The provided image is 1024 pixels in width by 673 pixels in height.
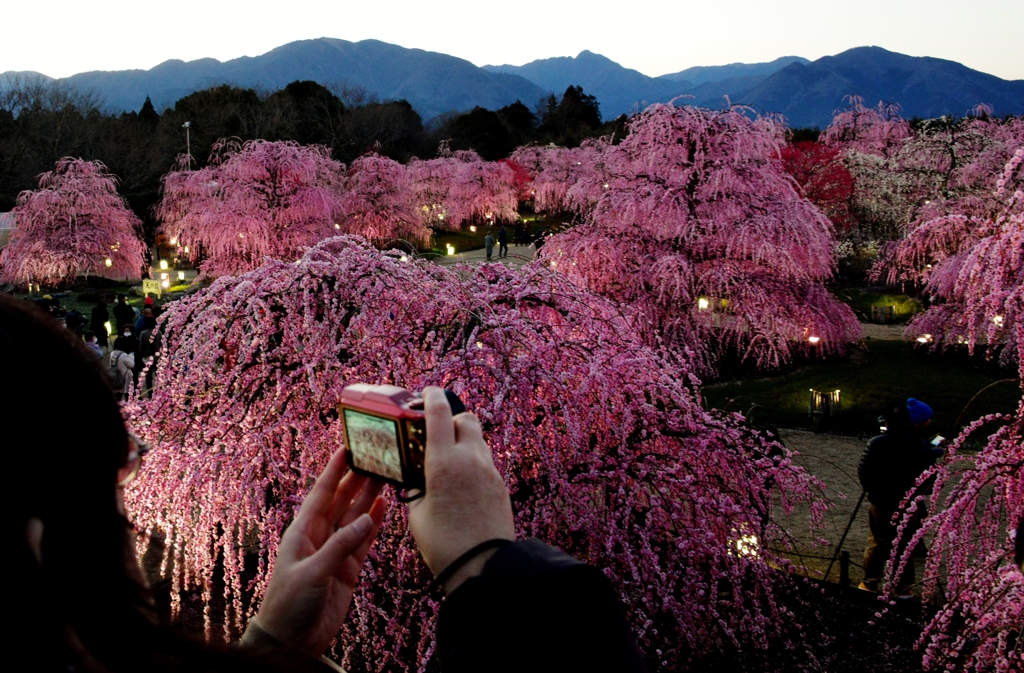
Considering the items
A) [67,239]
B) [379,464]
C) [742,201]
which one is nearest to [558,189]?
[67,239]

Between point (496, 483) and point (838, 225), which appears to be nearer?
point (496, 483)

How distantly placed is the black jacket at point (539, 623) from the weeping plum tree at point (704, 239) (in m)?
12.3

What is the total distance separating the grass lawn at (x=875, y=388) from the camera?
12.4m

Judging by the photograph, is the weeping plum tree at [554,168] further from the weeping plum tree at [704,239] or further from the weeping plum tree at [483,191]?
the weeping plum tree at [704,239]

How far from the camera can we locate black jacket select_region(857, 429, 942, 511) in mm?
6219

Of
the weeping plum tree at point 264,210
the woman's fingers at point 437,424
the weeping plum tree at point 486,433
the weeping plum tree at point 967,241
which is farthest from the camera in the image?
the weeping plum tree at point 264,210

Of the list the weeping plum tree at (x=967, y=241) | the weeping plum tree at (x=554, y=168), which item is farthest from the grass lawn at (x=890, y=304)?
the weeping plum tree at (x=554, y=168)

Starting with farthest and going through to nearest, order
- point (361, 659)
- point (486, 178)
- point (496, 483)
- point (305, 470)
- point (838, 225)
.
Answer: point (486, 178)
point (838, 225)
point (361, 659)
point (305, 470)
point (496, 483)

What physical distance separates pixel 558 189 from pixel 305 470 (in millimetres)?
40669

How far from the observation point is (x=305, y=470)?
4289 millimetres

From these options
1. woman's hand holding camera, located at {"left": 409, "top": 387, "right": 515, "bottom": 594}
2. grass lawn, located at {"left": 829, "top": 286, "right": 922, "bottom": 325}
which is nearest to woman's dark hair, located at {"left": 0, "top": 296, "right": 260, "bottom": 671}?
woman's hand holding camera, located at {"left": 409, "top": 387, "right": 515, "bottom": 594}

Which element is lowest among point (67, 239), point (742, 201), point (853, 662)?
point (853, 662)

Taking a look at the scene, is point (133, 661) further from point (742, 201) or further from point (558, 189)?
point (558, 189)

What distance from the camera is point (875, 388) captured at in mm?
13891
